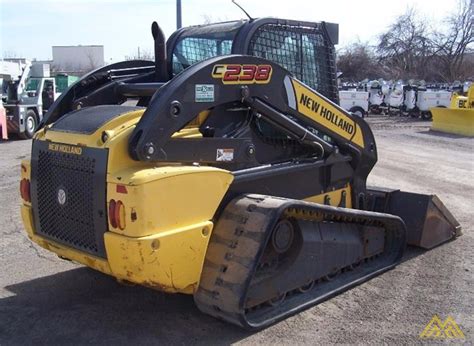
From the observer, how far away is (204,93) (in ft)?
13.7

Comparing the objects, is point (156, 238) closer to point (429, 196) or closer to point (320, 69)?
point (320, 69)

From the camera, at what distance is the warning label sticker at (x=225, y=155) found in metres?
4.33

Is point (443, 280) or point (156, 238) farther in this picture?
A: point (443, 280)

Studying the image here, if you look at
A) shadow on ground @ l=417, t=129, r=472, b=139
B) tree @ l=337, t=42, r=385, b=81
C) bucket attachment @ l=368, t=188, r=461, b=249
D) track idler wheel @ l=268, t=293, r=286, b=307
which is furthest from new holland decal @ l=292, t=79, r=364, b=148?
tree @ l=337, t=42, r=385, b=81

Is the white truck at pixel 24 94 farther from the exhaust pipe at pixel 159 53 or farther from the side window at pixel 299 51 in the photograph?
the side window at pixel 299 51

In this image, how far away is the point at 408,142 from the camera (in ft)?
59.7

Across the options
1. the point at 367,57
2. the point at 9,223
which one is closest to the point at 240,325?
the point at 9,223

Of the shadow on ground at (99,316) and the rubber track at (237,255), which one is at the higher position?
the rubber track at (237,255)

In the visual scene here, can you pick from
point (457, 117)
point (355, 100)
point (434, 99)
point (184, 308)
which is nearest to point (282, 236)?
point (184, 308)

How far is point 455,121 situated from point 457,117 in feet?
0.61

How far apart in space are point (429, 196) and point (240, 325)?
10.4ft

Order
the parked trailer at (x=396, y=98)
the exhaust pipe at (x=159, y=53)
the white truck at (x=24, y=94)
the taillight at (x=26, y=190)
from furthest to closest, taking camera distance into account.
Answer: the parked trailer at (x=396, y=98), the white truck at (x=24, y=94), the exhaust pipe at (x=159, y=53), the taillight at (x=26, y=190)

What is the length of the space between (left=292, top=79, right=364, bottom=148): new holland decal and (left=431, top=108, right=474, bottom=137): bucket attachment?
52.2 feet

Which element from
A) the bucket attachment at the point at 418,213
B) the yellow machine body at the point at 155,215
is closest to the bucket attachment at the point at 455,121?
the bucket attachment at the point at 418,213
